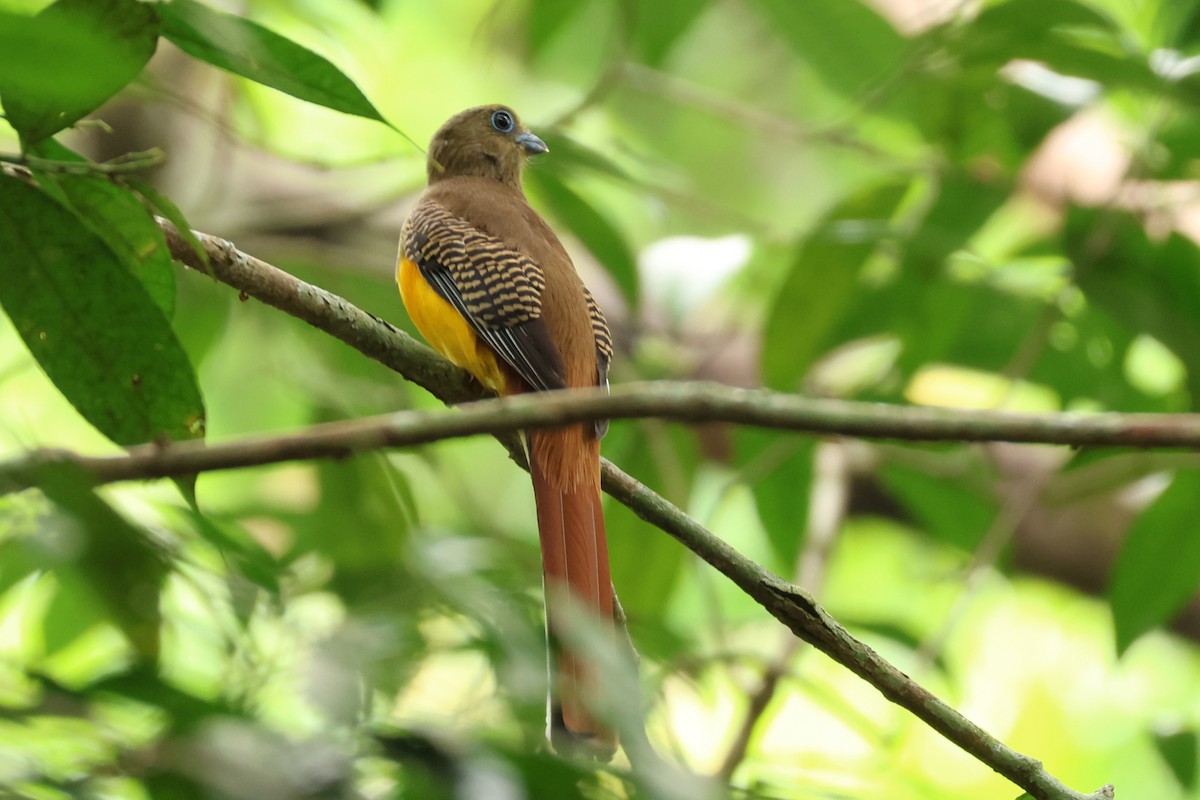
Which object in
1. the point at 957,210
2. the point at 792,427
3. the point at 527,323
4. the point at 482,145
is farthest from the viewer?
the point at 482,145

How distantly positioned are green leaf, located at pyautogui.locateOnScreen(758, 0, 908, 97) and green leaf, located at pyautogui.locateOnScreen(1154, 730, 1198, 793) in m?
1.71

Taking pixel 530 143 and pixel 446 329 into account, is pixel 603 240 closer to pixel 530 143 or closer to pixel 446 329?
pixel 530 143

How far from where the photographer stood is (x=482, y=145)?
3652 millimetres

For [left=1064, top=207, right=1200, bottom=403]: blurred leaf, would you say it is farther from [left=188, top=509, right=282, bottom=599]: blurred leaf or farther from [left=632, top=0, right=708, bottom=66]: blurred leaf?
[left=188, top=509, right=282, bottom=599]: blurred leaf

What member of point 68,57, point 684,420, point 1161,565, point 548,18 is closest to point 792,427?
point 684,420

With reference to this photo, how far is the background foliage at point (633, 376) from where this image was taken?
854mm

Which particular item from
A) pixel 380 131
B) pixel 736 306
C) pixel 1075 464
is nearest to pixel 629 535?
pixel 1075 464

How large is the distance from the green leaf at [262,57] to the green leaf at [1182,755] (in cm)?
215

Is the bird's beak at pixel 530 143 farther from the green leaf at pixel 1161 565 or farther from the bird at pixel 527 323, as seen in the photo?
the green leaf at pixel 1161 565

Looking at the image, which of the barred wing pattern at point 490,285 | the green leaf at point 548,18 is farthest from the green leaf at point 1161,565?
the green leaf at point 548,18

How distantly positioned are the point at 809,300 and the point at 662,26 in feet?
2.61

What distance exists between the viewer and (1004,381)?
135 inches

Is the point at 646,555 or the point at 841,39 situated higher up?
the point at 841,39

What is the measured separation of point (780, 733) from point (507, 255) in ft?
12.9
